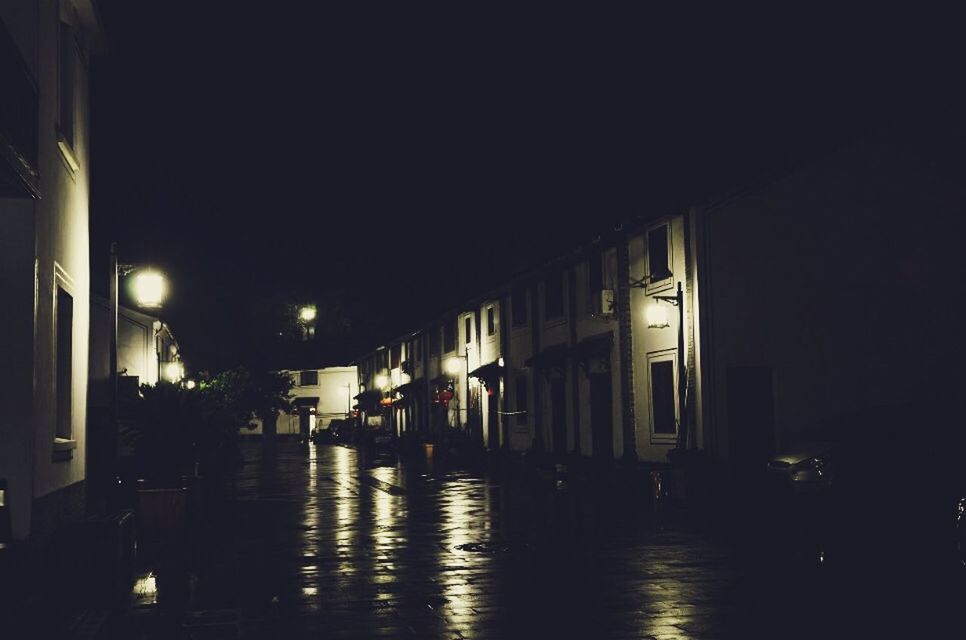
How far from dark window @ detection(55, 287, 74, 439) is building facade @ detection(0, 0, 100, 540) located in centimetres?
1

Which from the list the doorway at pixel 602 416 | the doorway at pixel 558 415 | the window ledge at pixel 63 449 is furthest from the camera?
the doorway at pixel 558 415

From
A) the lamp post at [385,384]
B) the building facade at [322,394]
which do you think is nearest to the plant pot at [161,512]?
the lamp post at [385,384]

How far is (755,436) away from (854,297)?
4.54m

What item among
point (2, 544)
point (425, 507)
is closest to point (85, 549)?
point (2, 544)

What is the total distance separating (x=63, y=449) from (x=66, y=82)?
15.4ft

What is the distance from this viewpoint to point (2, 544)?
9.34 meters

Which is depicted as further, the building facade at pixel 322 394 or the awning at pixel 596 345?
the building facade at pixel 322 394

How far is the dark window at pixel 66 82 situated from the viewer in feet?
45.8

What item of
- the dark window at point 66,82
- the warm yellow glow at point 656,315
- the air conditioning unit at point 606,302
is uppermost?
the dark window at point 66,82

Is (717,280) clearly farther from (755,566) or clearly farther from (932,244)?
(755,566)

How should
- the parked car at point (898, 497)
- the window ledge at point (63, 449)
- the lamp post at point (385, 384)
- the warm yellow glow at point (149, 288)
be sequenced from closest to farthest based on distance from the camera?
the parked car at point (898, 497) < the window ledge at point (63, 449) < the warm yellow glow at point (149, 288) < the lamp post at point (385, 384)

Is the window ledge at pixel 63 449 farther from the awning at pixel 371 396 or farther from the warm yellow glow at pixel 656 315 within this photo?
the awning at pixel 371 396

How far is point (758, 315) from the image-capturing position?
2102 centimetres

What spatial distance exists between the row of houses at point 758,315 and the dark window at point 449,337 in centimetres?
1001
